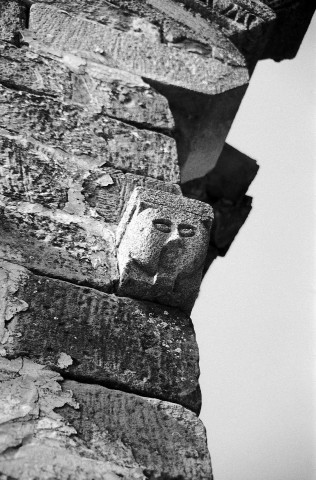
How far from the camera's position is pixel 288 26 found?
4055 millimetres

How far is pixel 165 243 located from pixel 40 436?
0.74m

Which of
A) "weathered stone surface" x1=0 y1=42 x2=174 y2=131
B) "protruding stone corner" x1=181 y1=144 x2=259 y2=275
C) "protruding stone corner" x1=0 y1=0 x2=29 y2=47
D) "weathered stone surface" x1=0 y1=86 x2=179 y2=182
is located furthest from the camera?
"protruding stone corner" x1=181 y1=144 x2=259 y2=275

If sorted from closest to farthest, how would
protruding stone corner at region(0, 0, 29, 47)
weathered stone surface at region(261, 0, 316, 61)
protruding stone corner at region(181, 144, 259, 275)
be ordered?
protruding stone corner at region(0, 0, 29, 47) → weathered stone surface at region(261, 0, 316, 61) → protruding stone corner at region(181, 144, 259, 275)

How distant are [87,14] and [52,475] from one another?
2379mm

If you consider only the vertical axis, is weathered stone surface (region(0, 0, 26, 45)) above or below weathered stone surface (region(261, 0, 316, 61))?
below

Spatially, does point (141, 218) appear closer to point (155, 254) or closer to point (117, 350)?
point (155, 254)

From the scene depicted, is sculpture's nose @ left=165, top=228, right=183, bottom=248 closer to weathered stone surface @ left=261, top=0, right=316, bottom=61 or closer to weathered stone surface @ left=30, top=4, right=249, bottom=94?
weathered stone surface @ left=30, top=4, right=249, bottom=94

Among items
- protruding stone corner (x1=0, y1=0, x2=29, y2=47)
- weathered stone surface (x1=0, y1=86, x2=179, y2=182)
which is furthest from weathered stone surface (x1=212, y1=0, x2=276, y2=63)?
weathered stone surface (x1=0, y1=86, x2=179, y2=182)

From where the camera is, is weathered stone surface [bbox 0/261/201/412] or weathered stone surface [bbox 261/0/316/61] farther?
weathered stone surface [bbox 261/0/316/61]

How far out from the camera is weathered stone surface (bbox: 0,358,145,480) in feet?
5.38

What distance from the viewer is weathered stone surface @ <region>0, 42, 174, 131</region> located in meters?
2.82

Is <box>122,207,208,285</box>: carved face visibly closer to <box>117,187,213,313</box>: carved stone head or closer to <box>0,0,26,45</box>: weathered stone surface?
<box>117,187,213,313</box>: carved stone head

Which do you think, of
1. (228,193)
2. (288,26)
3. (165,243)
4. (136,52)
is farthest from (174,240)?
(288,26)

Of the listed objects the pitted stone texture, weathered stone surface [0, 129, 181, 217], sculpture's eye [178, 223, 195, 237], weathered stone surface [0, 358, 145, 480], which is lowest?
the pitted stone texture
